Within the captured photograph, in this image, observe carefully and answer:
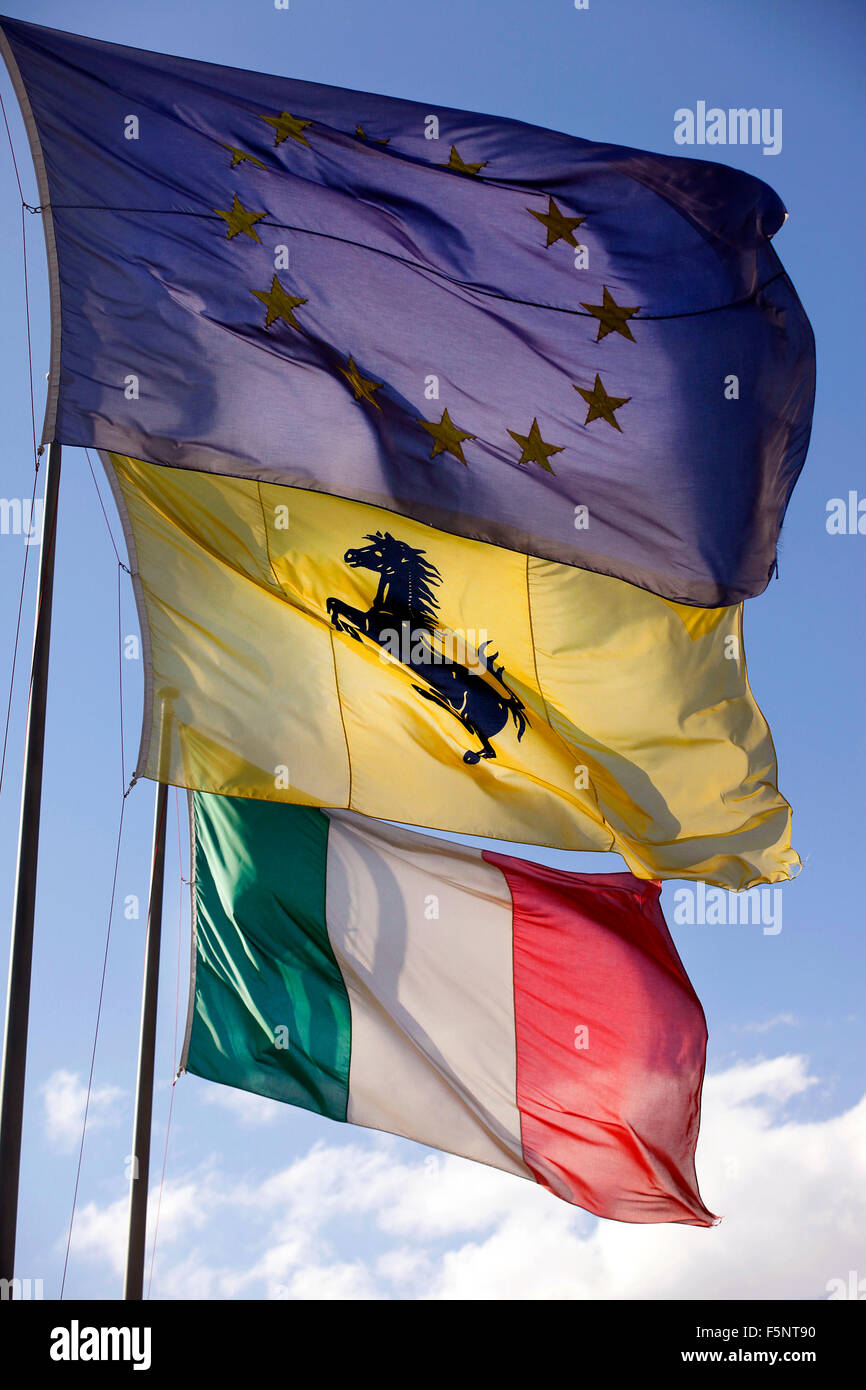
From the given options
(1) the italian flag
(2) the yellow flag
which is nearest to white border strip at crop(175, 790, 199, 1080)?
(1) the italian flag

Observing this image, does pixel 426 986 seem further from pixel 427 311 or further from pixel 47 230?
pixel 47 230

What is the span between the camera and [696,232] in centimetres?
1022

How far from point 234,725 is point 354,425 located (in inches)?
102

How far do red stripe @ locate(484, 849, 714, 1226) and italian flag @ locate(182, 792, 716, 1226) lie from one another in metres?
0.01

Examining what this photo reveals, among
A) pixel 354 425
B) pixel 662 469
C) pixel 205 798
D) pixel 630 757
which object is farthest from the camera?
pixel 205 798

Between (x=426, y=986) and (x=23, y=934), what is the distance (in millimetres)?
5387

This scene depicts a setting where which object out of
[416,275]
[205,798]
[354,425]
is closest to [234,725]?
[205,798]

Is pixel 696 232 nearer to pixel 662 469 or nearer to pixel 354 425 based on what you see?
pixel 662 469

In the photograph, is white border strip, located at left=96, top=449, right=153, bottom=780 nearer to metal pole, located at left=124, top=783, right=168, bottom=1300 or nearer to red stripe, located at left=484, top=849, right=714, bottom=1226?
metal pole, located at left=124, top=783, right=168, bottom=1300

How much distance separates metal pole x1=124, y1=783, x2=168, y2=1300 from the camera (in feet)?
32.5

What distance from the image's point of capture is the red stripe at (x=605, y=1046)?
1173 centimetres

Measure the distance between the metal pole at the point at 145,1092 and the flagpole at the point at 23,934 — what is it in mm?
3160

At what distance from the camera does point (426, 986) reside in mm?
12023

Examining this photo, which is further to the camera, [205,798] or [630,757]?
[205,798]
